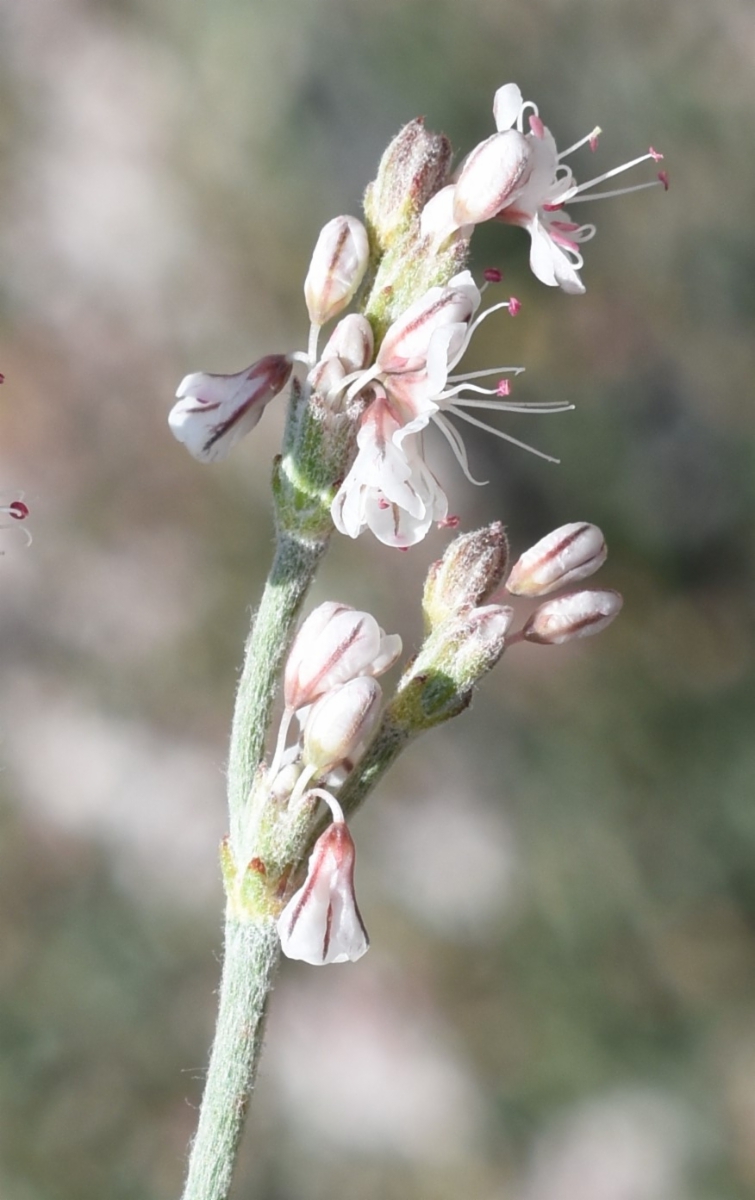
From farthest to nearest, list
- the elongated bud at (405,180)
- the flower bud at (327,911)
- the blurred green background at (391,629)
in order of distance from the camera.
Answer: the blurred green background at (391,629)
the elongated bud at (405,180)
the flower bud at (327,911)

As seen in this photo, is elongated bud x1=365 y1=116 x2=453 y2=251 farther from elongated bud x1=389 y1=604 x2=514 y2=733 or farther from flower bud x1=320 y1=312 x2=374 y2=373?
elongated bud x1=389 y1=604 x2=514 y2=733

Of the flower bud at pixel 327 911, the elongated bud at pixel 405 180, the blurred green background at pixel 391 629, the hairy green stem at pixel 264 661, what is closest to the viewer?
the flower bud at pixel 327 911

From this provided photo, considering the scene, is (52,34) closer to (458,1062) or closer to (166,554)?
(166,554)

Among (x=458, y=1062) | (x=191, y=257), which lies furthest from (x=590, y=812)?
(x=191, y=257)

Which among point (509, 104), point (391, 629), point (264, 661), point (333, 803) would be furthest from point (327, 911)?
point (391, 629)

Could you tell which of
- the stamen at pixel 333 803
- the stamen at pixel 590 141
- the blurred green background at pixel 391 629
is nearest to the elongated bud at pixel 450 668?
the stamen at pixel 333 803

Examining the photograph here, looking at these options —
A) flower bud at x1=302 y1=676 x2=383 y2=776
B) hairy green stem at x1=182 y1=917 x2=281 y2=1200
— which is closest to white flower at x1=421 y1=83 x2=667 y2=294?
flower bud at x1=302 y1=676 x2=383 y2=776

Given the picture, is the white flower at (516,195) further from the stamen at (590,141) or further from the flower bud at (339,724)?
the flower bud at (339,724)

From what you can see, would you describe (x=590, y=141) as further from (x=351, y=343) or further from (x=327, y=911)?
(x=327, y=911)
